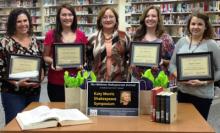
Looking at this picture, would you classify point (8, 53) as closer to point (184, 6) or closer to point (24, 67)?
Answer: point (24, 67)

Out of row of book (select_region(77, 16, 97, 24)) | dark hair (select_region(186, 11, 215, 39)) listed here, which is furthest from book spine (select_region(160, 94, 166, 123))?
row of book (select_region(77, 16, 97, 24))

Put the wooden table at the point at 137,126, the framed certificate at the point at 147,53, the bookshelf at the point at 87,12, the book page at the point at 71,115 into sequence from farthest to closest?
the bookshelf at the point at 87,12
the framed certificate at the point at 147,53
the book page at the point at 71,115
the wooden table at the point at 137,126

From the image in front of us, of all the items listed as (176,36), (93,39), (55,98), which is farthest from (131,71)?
(176,36)

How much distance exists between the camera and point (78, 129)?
219 centimetres

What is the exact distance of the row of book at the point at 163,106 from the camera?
7.59 ft

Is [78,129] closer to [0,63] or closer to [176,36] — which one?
[0,63]

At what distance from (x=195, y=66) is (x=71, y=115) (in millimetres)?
1206

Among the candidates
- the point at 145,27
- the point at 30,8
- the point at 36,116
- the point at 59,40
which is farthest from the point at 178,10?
the point at 36,116

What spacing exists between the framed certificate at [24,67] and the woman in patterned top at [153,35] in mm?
918

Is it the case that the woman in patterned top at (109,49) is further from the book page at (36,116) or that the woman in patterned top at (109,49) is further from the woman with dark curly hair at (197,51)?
the book page at (36,116)

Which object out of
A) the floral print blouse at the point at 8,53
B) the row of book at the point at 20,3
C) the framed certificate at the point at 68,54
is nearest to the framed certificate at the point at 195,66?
the framed certificate at the point at 68,54

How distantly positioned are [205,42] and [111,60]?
3.04ft

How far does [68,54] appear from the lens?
343cm

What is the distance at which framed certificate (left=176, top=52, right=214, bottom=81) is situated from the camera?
299 cm
